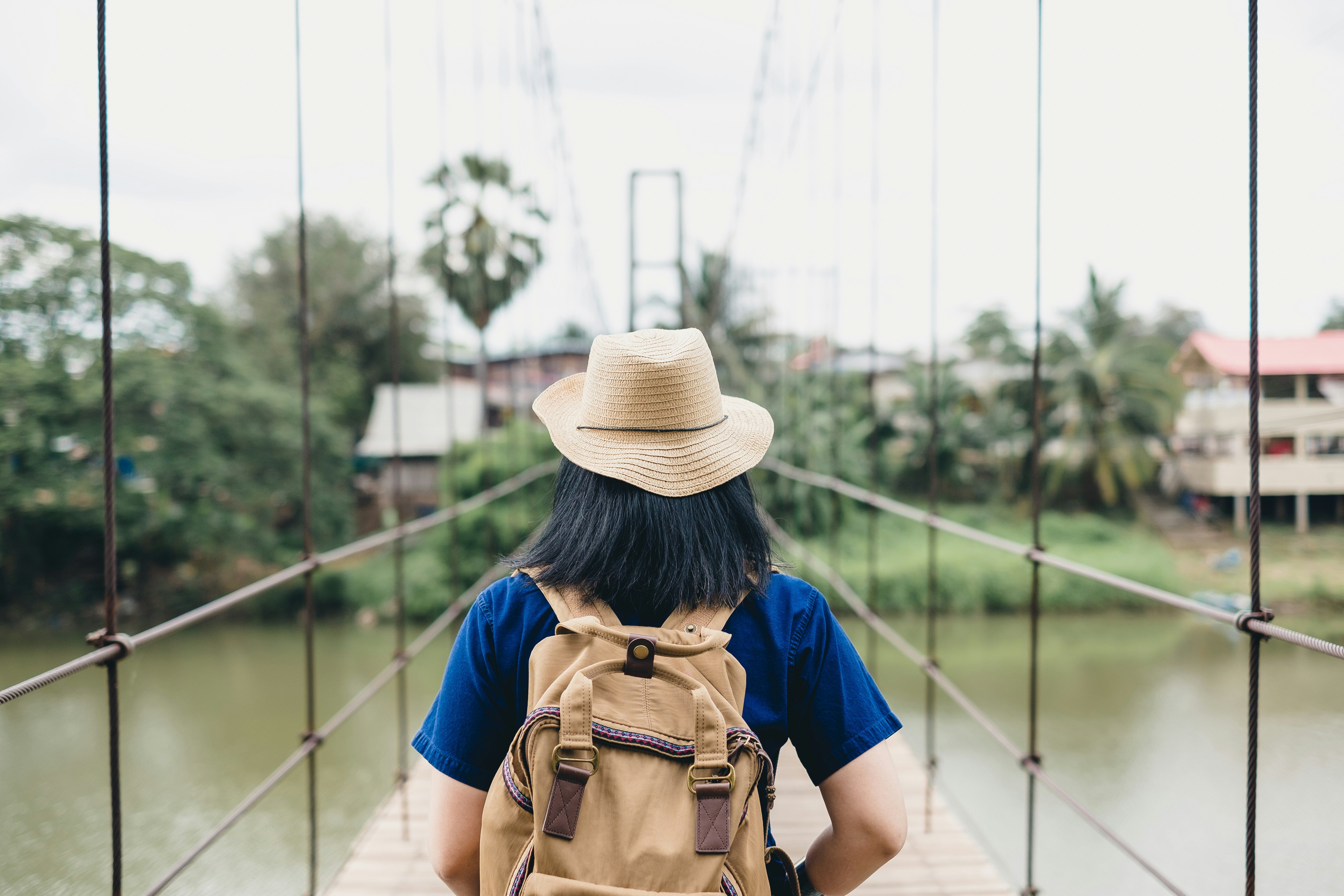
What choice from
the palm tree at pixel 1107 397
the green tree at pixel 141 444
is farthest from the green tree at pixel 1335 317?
the green tree at pixel 141 444

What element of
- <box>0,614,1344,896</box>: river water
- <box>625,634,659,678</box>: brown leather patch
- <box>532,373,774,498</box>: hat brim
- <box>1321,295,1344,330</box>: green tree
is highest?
<box>1321,295,1344,330</box>: green tree

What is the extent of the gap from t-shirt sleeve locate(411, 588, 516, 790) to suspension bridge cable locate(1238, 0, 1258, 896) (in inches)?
25.4

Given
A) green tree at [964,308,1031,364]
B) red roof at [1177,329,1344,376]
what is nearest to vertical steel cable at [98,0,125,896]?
red roof at [1177,329,1344,376]

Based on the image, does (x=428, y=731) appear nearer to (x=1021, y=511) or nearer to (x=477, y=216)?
(x=1021, y=511)

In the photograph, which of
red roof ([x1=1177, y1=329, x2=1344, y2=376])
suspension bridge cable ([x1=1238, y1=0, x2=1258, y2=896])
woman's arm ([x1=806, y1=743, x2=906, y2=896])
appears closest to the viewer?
woman's arm ([x1=806, y1=743, x2=906, y2=896])

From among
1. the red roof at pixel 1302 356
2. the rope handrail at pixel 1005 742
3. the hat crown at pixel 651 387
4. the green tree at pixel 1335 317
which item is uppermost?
the green tree at pixel 1335 317

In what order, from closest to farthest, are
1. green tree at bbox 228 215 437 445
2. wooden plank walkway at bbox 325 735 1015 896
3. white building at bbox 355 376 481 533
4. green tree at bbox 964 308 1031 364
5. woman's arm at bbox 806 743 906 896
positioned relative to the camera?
woman's arm at bbox 806 743 906 896, wooden plank walkway at bbox 325 735 1015 896, green tree at bbox 964 308 1031 364, white building at bbox 355 376 481 533, green tree at bbox 228 215 437 445

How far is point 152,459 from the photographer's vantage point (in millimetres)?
8844

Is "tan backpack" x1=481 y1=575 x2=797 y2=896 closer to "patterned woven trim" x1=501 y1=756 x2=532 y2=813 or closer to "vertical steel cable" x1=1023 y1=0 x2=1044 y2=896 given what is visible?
"patterned woven trim" x1=501 y1=756 x2=532 y2=813

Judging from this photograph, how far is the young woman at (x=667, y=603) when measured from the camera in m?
0.58

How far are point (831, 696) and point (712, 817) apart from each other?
0.13 metres

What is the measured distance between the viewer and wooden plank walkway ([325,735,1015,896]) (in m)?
1.45

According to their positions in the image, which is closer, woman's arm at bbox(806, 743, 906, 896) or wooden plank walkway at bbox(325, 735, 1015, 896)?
woman's arm at bbox(806, 743, 906, 896)

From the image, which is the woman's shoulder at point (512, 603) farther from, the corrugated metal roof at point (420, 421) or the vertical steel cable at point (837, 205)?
the corrugated metal roof at point (420, 421)
